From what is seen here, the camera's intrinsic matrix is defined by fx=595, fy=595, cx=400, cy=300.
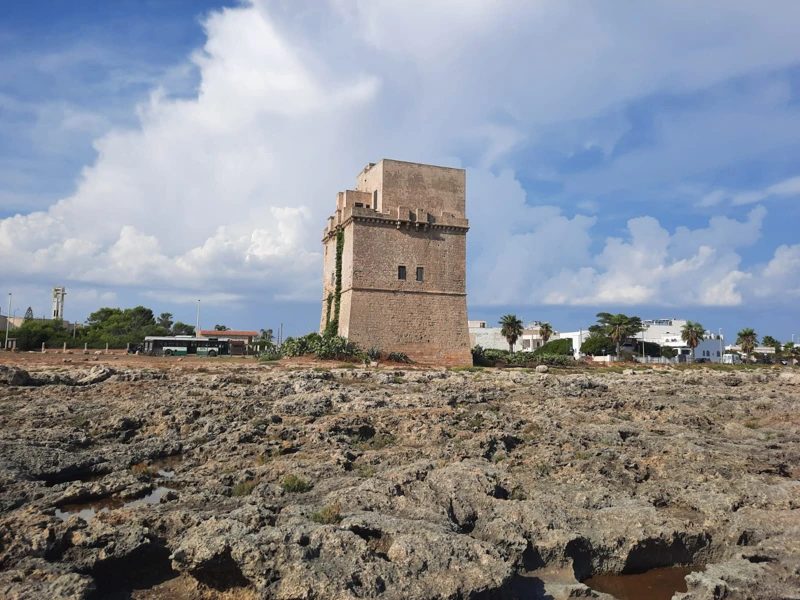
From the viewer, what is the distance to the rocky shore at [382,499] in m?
4.72

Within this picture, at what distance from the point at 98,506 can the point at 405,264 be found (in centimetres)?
2517

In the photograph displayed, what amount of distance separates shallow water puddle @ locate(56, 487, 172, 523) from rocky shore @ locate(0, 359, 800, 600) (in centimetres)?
3

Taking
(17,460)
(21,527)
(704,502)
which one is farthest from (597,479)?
(17,460)

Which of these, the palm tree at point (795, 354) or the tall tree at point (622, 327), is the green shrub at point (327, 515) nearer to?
the tall tree at point (622, 327)

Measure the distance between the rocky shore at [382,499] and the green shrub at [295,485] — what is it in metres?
0.02

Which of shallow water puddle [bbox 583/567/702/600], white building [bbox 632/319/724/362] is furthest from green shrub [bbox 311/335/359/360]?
white building [bbox 632/319/724/362]

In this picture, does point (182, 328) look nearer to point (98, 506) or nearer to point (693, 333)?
point (693, 333)

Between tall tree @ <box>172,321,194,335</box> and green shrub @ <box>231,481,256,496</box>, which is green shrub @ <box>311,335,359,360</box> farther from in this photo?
tall tree @ <box>172,321,194,335</box>

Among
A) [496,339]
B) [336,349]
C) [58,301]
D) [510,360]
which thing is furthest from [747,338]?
[58,301]

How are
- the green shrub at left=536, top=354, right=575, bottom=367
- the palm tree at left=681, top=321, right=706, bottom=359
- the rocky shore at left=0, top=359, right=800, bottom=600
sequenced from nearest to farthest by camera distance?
the rocky shore at left=0, top=359, right=800, bottom=600
the green shrub at left=536, top=354, right=575, bottom=367
the palm tree at left=681, top=321, right=706, bottom=359

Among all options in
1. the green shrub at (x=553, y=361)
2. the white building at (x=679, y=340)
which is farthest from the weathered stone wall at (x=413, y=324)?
the white building at (x=679, y=340)

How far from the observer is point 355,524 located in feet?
17.5

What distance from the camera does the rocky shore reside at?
15.5 ft

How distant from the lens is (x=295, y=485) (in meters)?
7.31
